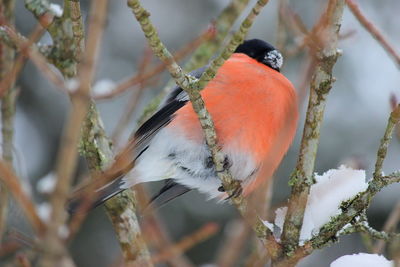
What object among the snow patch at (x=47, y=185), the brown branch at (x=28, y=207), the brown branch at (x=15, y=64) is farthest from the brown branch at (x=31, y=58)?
the brown branch at (x=28, y=207)

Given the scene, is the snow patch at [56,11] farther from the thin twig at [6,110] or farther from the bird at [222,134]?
the bird at [222,134]

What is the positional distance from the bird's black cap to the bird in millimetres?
172

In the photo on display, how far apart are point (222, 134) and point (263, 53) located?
657 mm

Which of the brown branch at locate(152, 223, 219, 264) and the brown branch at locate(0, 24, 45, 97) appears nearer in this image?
the brown branch at locate(152, 223, 219, 264)

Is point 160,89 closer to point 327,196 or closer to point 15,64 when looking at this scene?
point 15,64

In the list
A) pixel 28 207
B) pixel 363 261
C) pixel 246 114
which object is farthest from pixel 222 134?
pixel 28 207

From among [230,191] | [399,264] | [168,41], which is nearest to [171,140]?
[230,191]

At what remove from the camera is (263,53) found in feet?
10.2

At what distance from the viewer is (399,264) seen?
1.26 meters

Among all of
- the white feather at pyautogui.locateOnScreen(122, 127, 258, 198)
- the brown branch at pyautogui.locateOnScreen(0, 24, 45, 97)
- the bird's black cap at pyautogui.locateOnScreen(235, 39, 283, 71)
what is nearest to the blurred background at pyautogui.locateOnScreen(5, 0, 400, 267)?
the bird's black cap at pyautogui.locateOnScreen(235, 39, 283, 71)

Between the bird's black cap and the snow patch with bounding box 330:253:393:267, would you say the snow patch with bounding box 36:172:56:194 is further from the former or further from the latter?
the bird's black cap

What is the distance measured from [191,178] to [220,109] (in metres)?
0.40

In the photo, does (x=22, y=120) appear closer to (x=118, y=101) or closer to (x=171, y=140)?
(x=118, y=101)

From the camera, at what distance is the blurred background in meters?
5.62
